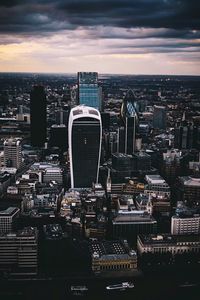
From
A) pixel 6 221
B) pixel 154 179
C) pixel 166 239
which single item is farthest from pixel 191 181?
pixel 6 221

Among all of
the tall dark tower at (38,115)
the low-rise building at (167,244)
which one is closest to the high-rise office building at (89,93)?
the tall dark tower at (38,115)

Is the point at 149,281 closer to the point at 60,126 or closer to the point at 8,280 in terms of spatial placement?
the point at 8,280

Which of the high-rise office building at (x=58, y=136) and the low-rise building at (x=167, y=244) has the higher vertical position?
the high-rise office building at (x=58, y=136)

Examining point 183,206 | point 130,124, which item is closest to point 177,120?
point 130,124

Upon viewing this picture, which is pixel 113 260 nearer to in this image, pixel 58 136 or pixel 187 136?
pixel 187 136

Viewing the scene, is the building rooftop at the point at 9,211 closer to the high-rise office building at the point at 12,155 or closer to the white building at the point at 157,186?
the white building at the point at 157,186

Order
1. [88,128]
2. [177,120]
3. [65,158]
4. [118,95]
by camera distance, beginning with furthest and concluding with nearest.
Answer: [118,95], [177,120], [65,158], [88,128]
